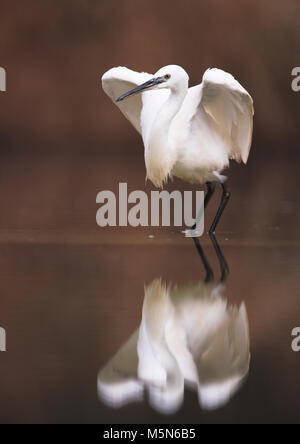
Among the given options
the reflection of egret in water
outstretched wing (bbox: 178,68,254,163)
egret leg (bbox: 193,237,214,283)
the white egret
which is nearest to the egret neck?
the white egret

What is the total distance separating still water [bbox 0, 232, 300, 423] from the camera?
2.86 metres

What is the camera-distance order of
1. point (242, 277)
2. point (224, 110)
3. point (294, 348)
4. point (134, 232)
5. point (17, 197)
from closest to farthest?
point (294, 348)
point (242, 277)
point (224, 110)
point (134, 232)
point (17, 197)

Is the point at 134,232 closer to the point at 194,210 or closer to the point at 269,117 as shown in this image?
the point at 194,210

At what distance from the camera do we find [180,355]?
3404 mm

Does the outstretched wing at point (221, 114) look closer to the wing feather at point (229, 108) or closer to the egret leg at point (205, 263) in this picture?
the wing feather at point (229, 108)

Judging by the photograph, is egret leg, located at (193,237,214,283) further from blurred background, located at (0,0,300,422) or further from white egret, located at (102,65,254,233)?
white egret, located at (102,65,254,233)

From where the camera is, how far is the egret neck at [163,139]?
5.99 m

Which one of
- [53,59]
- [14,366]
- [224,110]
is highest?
[53,59]

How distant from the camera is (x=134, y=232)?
680 cm

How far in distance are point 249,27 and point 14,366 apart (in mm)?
12969

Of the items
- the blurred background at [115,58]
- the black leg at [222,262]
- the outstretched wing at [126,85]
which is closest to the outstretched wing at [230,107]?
the outstretched wing at [126,85]

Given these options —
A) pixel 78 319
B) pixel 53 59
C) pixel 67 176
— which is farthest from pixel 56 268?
pixel 53 59

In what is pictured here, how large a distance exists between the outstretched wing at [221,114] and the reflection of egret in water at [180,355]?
1877 mm

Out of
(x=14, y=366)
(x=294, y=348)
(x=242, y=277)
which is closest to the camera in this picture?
(x=14, y=366)
